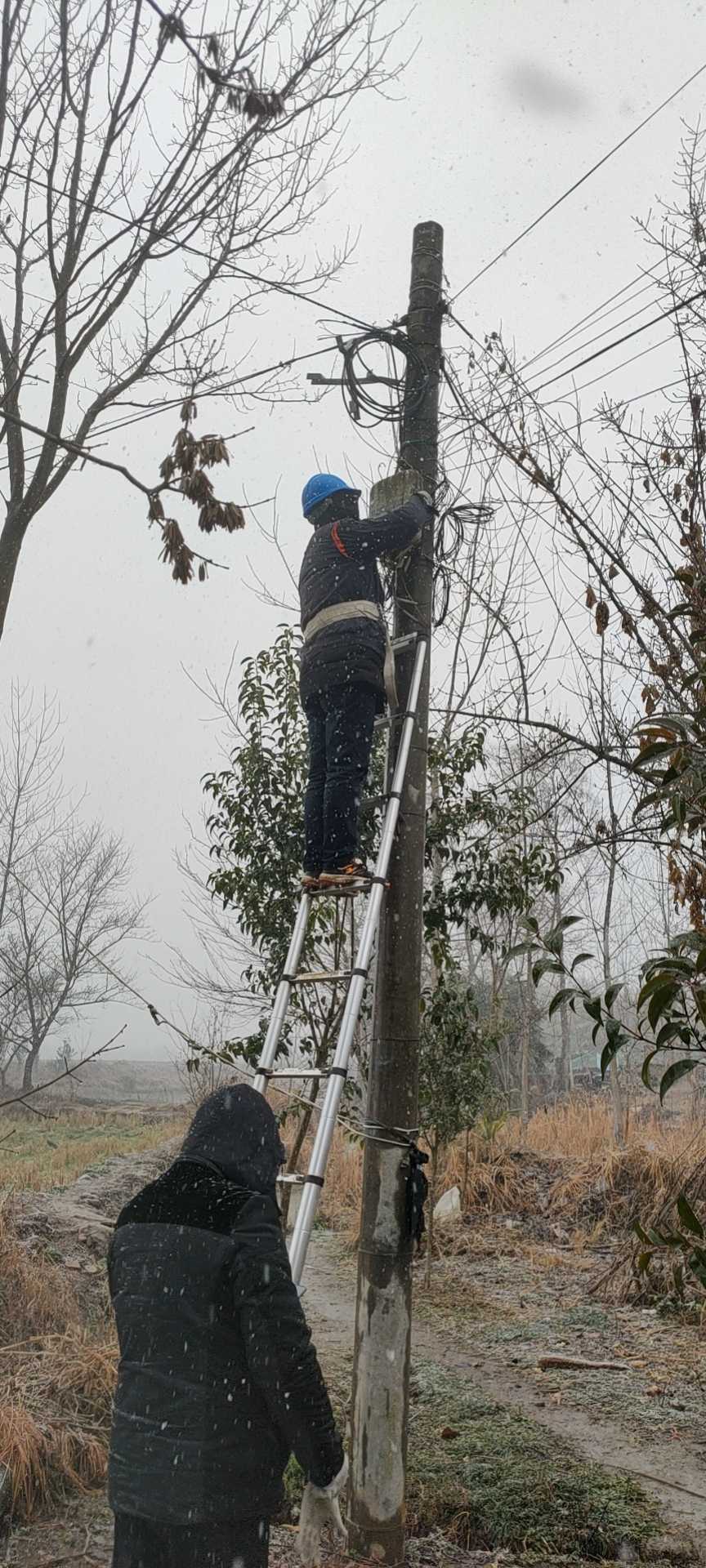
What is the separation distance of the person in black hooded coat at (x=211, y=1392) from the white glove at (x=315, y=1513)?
43mm

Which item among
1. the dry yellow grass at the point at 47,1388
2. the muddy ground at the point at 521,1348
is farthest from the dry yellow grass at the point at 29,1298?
the muddy ground at the point at 521,1348

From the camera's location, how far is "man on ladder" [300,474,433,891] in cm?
448

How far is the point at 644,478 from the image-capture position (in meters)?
5.38

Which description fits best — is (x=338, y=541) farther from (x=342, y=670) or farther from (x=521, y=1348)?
(x=521, y=1348)

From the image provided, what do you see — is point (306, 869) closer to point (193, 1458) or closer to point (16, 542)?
point (16, 542)

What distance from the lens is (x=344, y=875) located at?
14.2ft

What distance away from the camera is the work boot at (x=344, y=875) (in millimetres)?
4303

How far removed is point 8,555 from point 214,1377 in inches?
140

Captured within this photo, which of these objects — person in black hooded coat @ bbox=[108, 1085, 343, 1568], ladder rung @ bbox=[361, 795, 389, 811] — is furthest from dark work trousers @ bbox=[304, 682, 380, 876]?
person in black hooded coat @ bbox=[108, 1085, 343, 1568]

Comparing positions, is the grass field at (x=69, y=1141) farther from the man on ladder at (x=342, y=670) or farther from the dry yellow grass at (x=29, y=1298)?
the man on ladder at (x=342, y=670)

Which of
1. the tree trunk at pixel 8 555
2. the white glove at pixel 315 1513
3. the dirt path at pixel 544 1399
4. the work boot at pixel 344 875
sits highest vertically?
the tree trunk at pixel 8 555

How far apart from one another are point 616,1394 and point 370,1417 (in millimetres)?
3330

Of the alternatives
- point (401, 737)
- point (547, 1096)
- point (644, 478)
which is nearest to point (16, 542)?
point (401, 737)

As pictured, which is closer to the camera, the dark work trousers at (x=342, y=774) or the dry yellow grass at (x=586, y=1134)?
the dark work trousers at (x=342, y=774)
